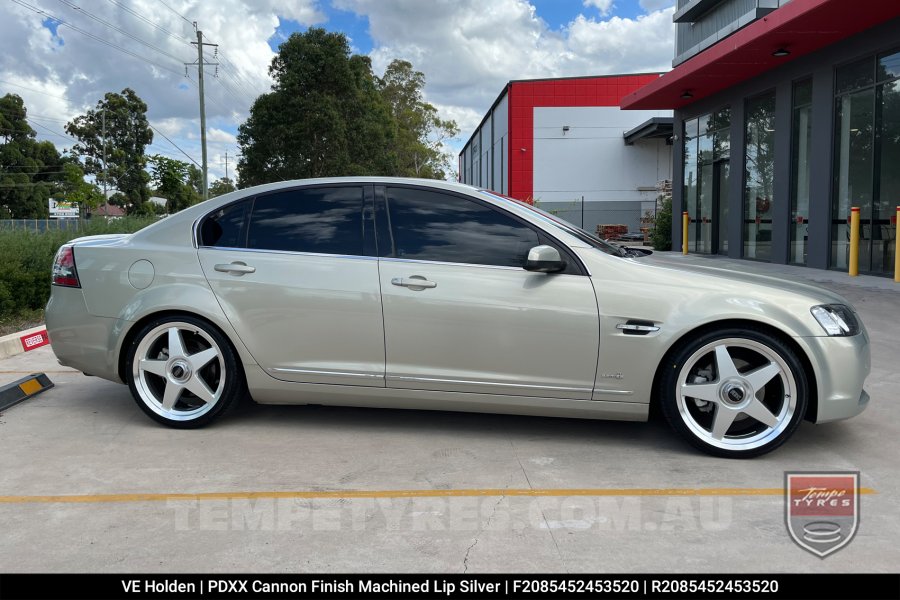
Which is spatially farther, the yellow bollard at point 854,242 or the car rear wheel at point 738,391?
the yellow bollard at point 854,242

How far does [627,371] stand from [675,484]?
698 millimetres

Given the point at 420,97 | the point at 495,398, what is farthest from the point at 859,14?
the point at 420,97

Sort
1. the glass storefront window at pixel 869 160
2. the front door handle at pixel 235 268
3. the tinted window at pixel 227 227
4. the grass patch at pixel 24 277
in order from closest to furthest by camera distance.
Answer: the front door handle at pixel 235 268, the tinted window at pixel 227 227, the grass patch at pixel 24 277, the glass storefront window at pixel 869 160

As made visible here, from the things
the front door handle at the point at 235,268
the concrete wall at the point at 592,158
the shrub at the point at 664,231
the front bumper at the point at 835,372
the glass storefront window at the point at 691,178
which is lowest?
the front bumper at the point at 835,372

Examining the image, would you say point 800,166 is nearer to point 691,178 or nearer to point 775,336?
point 691,178

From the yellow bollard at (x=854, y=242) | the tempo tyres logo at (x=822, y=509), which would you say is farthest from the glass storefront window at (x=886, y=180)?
the tempo tyres logo at (x=822, y=509)

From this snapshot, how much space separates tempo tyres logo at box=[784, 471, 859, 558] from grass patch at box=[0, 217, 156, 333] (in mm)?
8463

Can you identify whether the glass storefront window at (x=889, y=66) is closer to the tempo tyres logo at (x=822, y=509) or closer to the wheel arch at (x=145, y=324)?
the tempo tyres logo at (x=822, y=509)

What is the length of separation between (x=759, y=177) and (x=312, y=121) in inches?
1251

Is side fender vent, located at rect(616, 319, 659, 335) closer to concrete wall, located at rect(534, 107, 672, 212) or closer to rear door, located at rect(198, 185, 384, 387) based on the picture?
rear door, located at rect(198, 185, 384, 387)

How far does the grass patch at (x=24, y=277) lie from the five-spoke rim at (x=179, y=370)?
5.01 metres

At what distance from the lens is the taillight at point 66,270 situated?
4.96 meters

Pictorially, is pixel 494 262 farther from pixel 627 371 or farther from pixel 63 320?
pixel 63 320

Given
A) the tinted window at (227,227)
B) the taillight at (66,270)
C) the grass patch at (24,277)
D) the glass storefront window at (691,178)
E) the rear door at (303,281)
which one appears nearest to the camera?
the rear door at (303,281)
